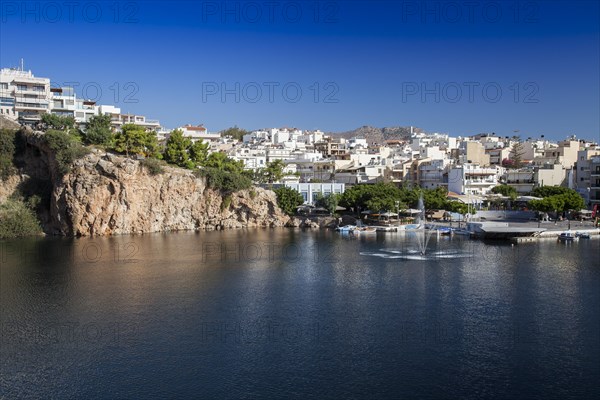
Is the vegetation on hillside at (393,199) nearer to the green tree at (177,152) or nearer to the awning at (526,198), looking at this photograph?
the awning at (526,198)

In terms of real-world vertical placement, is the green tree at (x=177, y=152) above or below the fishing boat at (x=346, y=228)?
above

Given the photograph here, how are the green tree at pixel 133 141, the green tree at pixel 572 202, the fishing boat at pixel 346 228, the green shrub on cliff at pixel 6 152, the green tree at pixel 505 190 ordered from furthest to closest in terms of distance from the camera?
1. the green tree at pixel 505 190
2. the green tree at pixel 572 202
3. the green tree at pixel 133 141
4. the fishing boat at pixel 346 228
5. the green shrub on cliff at pixel 6 152

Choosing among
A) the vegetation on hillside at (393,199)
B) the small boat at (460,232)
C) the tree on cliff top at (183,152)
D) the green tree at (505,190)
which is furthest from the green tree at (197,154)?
the green tree at (505,190)

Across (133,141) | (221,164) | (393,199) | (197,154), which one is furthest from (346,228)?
(133,141)

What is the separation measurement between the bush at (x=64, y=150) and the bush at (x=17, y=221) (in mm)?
4743

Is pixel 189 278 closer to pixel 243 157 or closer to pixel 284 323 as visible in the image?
pixel 284 323

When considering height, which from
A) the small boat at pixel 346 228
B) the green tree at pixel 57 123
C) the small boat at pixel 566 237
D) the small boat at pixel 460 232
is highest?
the green tree at pixel 57 123

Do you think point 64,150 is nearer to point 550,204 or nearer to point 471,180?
point 471,180

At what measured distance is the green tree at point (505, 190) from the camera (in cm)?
6128

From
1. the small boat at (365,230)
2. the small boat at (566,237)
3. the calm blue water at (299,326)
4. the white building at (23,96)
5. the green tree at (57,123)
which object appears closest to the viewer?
the calm blue water at (299,326)

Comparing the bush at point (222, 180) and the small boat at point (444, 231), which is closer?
the small boat at point (444, 231)

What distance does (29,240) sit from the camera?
4384cm

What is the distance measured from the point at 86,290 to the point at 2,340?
23.0ft

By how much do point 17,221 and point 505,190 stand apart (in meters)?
51.8
